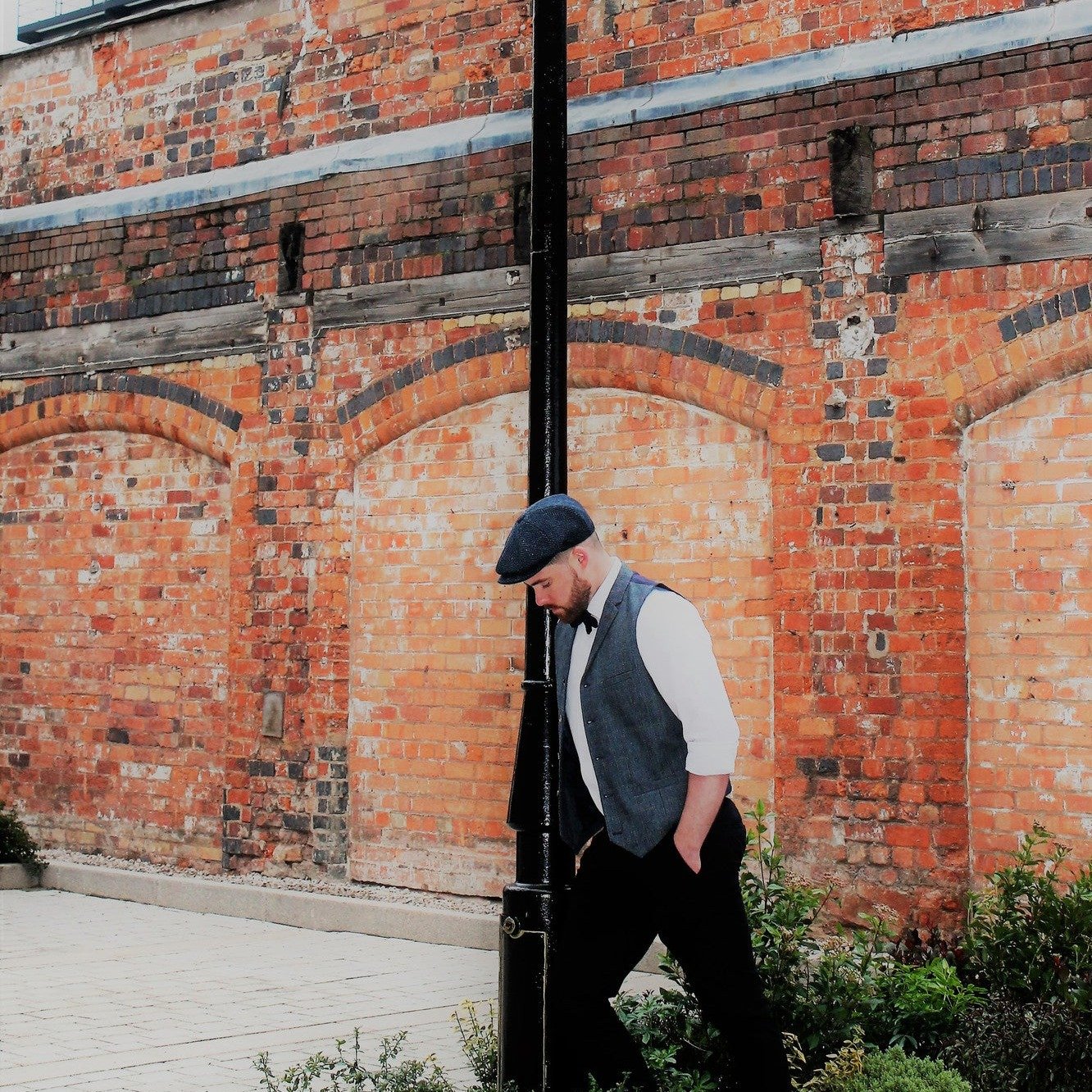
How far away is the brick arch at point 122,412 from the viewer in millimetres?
10211

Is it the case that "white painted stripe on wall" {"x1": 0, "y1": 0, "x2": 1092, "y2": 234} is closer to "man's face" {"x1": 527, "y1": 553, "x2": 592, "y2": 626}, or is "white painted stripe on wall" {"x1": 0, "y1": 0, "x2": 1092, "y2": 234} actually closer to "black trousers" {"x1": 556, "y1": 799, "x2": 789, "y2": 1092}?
"man's face" {"x1": 527, "y1": 553, "x2": 592, "y2": 626}

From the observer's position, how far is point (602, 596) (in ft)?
14.5

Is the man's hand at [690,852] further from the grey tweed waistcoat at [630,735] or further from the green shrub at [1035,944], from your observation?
the green shrub at [1035,944]

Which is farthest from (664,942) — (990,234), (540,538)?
(990,234)

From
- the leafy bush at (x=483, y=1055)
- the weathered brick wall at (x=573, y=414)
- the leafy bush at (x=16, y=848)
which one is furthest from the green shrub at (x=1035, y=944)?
the leafy bush at (x=16, y=848)

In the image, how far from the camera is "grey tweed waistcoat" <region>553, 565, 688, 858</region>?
4219 mm

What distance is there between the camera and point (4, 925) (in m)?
8.82

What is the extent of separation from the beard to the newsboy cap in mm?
97

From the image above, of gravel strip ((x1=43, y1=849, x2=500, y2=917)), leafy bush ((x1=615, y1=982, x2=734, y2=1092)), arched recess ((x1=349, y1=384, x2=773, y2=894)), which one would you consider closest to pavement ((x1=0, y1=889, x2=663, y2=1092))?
gravel strip ((x1=43, y1=849, x2=500, y2=917))

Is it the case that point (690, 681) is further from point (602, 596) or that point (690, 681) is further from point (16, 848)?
point (16, 848)

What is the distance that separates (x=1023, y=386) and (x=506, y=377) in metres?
2.92

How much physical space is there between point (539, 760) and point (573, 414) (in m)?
4.46

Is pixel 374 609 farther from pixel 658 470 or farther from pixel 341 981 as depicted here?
pixel 341 981

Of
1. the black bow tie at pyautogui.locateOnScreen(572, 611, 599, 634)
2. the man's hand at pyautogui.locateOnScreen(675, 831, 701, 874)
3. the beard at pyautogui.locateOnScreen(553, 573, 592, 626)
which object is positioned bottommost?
the man's hand at pyautogui.locateOnScreen(675, 831, 701, 874)
